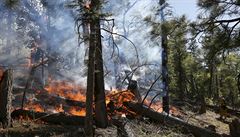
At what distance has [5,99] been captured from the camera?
1162 centimetres

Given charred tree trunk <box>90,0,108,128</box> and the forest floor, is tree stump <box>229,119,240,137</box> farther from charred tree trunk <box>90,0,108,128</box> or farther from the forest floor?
charred tree trunk <box>90,0,108,128</box>

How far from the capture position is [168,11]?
21.3m

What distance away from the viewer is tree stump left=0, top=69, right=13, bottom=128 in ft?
37.7

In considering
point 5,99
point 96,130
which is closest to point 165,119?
point 96,130

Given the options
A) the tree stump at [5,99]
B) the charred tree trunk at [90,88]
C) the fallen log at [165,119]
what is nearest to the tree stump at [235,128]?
the fallen log at [165,119]

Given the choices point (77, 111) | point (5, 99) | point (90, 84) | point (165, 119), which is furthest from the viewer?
point (77, 111)

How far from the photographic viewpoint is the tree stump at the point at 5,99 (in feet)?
37.7

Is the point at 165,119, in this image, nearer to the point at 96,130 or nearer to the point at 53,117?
the point at 96,130

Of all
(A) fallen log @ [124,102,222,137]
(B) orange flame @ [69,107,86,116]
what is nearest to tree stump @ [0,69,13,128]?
(A) fallen log @ [124,102,222,137]

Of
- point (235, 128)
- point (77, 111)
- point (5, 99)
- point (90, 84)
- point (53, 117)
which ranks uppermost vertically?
point (90, 84)

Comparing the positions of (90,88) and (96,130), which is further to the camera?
(96,130)

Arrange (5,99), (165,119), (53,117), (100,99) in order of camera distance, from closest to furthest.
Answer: (5,99) < (100,99) < (53,117) < (165,119)

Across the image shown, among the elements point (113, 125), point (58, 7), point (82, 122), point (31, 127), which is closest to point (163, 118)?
point (113, 125)

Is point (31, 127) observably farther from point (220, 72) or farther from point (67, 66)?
point (220, 72)
